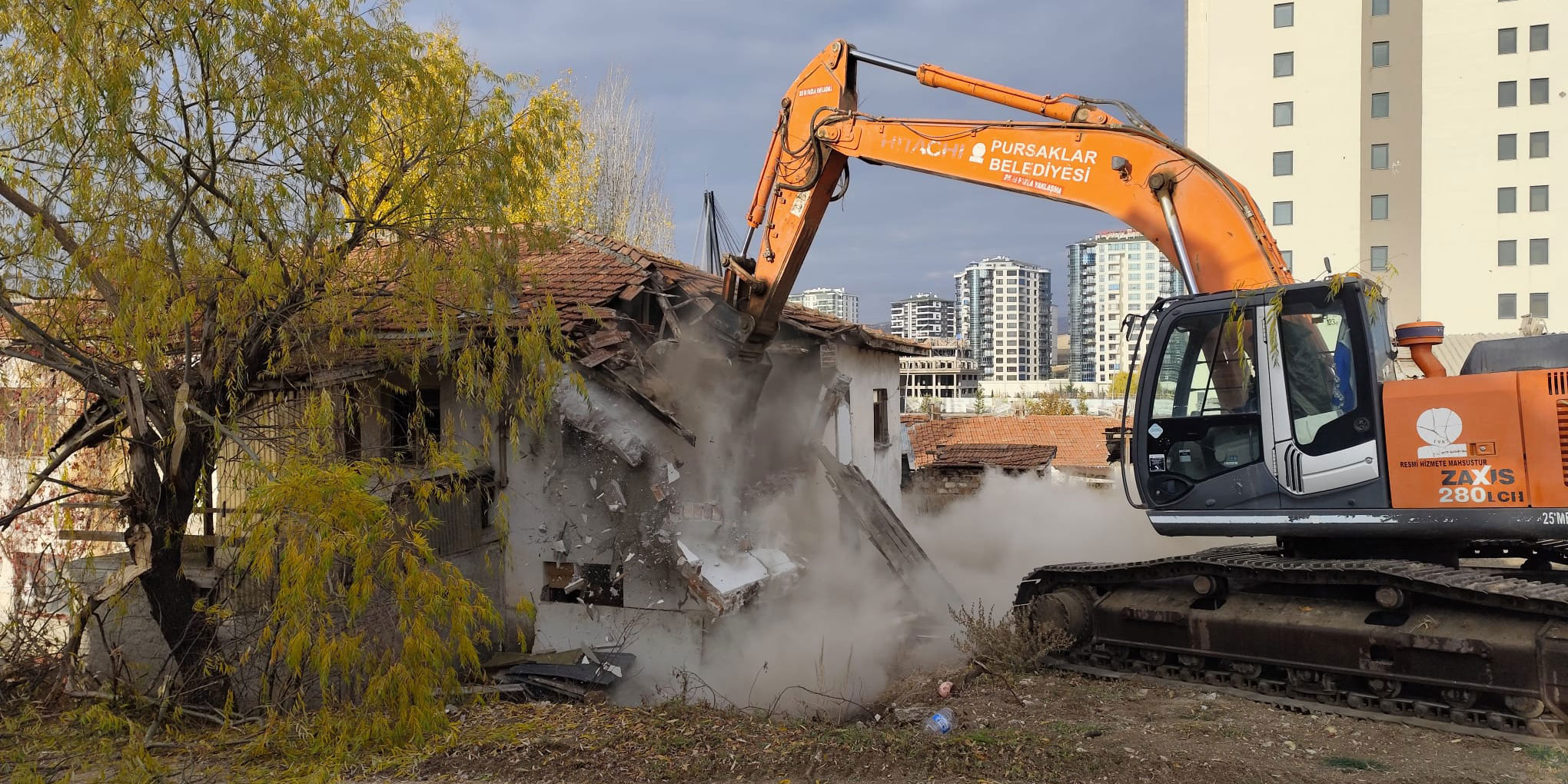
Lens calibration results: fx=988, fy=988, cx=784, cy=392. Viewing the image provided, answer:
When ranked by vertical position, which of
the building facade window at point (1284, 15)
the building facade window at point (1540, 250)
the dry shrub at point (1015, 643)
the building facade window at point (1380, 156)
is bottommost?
the dry shrub at point (1015, 643)

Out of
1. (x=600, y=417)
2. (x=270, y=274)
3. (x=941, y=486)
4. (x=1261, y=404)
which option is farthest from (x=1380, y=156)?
(x=270, y=274)

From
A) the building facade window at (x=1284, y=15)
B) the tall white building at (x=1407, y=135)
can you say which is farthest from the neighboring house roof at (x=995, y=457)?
the building facade window at (x=1284, y=15)

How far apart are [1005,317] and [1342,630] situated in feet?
533

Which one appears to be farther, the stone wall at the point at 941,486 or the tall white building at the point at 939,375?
the tall white building at the point at 939,375

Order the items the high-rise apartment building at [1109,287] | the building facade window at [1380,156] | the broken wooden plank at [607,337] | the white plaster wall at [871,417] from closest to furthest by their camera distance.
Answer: the broken wooden plank at [607,337] < the white plaster wall at [871,417] < the building facade window at [1380,156] < the high-rise apartment building at [1109,287]

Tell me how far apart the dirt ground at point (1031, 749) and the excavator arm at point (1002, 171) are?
3.04 m

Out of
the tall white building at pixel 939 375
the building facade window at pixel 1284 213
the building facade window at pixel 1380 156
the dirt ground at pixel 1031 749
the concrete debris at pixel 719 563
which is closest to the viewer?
the dirt ground at pixel 1031 749

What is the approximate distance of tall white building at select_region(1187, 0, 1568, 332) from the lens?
118 feet

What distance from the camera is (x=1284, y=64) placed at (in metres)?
38.9

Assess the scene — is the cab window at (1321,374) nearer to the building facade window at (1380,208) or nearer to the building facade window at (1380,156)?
the building facade window at (1380,208)

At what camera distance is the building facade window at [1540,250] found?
35.9 meters

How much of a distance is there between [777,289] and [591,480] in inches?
107

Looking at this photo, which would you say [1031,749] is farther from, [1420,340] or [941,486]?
[941,486]

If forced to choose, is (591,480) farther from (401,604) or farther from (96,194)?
(96,194)
